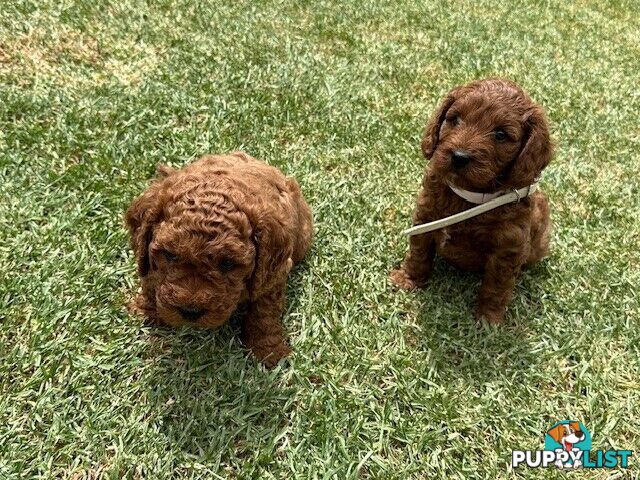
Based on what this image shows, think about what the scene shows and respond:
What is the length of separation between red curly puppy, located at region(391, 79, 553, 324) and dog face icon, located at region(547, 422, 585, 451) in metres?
0.90

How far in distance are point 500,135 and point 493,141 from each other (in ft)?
0.24

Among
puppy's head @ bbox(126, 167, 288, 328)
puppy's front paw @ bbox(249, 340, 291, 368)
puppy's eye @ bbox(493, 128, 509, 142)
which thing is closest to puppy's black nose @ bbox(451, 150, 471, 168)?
puppy's eye @ bbox(493, 128, 509, 142)

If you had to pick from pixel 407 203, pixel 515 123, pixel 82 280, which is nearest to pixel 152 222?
pixel 82 280

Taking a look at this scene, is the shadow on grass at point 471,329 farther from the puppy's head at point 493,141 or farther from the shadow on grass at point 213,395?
the shadow on grass at point 213,395

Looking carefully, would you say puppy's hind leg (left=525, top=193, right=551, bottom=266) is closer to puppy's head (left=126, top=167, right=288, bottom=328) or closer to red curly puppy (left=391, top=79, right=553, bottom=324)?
red curly puppy (left=391, top=79, right=553, bottom=324)

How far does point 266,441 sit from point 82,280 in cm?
186

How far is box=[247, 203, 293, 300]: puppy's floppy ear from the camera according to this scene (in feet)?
9.83

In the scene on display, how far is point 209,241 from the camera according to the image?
2791 millimetres

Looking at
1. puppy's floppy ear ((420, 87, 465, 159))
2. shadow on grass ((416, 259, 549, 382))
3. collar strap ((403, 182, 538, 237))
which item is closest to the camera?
collar strap ((403, 182, 538, 237))

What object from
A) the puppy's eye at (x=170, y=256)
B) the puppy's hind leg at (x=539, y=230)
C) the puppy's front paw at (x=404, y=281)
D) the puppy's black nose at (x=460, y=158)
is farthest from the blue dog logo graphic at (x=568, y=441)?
the puppy's eye at (x=170, y=256)

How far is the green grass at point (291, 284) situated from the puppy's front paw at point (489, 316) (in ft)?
0.28

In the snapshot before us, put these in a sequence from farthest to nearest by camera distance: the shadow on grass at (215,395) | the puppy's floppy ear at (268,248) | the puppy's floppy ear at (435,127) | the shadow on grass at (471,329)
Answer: the shadow on grass at (471,329)
the puppy's floppy ear at (435,127)
the shadow on grass at (215,395)
the puppy's floppy ear at (268,248)

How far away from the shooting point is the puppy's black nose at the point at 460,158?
3.28 m

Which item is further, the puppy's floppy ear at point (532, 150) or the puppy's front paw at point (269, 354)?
the puppy's front paw at point (269, 354)
